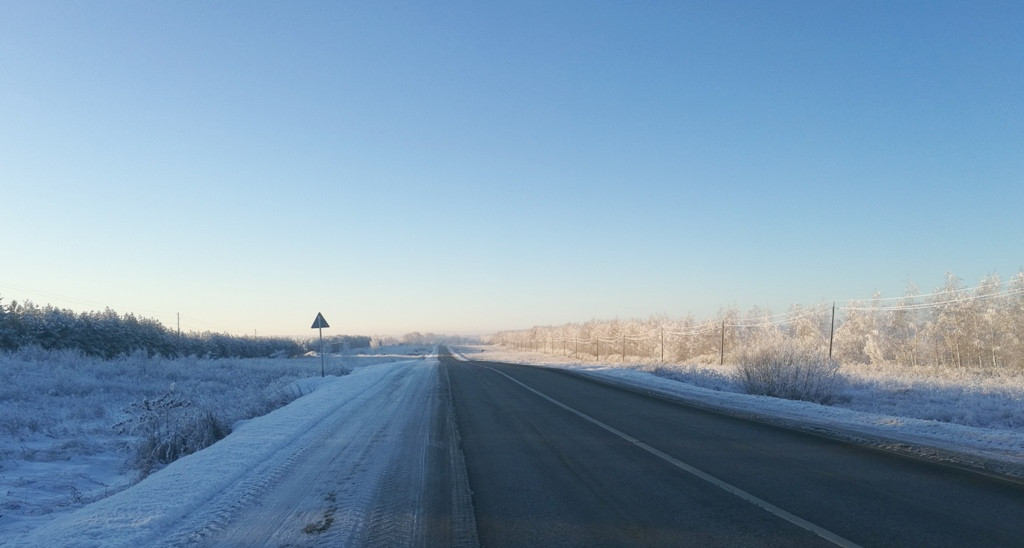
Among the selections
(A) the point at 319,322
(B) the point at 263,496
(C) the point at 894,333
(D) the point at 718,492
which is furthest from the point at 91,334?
(C) the point at 894,333

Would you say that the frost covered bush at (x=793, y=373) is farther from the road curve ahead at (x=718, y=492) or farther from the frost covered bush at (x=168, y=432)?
the frost covered bush at (x=168, y=432)

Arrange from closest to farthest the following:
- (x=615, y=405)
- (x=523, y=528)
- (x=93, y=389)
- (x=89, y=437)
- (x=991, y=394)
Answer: (x=523, y=528) → (x=89, y=437) → (x=615, y=405) → (x=991, y=394) → (x=93, y=389)

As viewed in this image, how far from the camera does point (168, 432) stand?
1073 centimetres

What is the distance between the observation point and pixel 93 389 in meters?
20.7

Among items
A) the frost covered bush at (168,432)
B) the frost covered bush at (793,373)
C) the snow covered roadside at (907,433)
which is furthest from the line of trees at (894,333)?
the frost covered bush at (168,432)

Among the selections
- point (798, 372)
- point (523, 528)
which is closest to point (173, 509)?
point (523, 528)

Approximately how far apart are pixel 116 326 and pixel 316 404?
37.6 metres

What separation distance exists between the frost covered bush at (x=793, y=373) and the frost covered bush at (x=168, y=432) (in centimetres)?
1675

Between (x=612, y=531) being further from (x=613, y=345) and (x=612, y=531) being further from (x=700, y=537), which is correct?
(x=613, y=345)

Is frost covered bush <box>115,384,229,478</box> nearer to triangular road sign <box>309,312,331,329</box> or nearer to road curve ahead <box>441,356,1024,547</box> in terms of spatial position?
road curve ahead <box>441,356,1024,547</box>

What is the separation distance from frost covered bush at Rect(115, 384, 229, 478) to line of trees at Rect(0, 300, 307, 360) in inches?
1035

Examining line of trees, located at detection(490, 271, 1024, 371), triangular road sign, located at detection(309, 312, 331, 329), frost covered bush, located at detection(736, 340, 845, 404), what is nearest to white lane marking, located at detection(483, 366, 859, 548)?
frost covered bush, located at detection(736, 340, 845, 404)

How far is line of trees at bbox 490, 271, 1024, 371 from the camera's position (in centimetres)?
4453

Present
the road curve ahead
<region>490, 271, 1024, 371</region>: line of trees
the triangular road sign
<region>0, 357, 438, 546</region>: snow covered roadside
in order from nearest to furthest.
Result: 1. the road curve ahead
2. <region>0, 357, 438, 546</region>: snow covered roadside
3. the triangular road sign
4. <region>490, 271, 1024, 371</region>: line of trees
